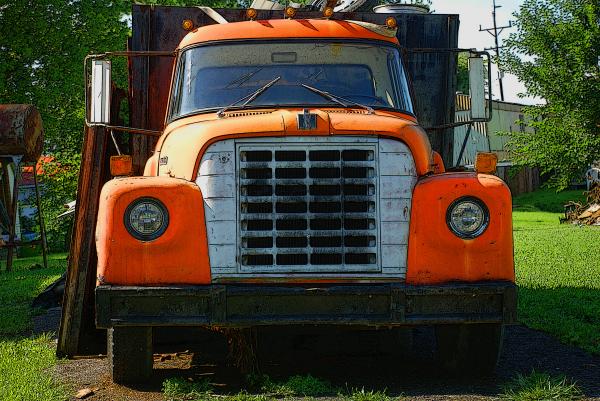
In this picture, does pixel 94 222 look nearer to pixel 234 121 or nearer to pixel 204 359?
pixel 204 359

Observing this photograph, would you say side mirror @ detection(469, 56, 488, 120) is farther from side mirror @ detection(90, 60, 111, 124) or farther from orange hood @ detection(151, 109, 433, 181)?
side mirror @ detection(90, 60, 111, 124)

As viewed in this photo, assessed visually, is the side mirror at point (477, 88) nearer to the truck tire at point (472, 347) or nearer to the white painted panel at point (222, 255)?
the truck tire at point (472, 347)

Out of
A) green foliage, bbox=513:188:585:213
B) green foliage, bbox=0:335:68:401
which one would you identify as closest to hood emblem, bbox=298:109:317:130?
green foliage, bbox=0:335:68:401

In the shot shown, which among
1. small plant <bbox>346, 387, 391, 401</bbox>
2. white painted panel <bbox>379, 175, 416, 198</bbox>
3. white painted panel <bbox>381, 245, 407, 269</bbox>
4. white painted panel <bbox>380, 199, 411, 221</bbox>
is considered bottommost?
small plant <bbox>346, 387, 391, 401</bbox>

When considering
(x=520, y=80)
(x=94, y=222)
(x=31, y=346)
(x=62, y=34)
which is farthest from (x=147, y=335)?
(x=520, y=80)

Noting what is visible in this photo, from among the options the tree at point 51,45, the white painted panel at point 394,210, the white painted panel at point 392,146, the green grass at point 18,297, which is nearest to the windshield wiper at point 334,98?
the white painted panel at point 392,146

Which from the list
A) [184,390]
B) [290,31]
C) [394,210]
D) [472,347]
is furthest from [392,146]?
[184,390]

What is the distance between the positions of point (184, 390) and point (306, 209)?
1.39 meters

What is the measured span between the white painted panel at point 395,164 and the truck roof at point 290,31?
1.68 m

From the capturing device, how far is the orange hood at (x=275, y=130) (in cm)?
657

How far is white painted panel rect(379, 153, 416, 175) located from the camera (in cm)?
656

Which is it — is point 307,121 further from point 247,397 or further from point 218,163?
point 247,397

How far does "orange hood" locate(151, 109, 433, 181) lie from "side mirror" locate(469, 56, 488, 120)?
98 centimetres

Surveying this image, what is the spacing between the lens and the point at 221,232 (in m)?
6.47
